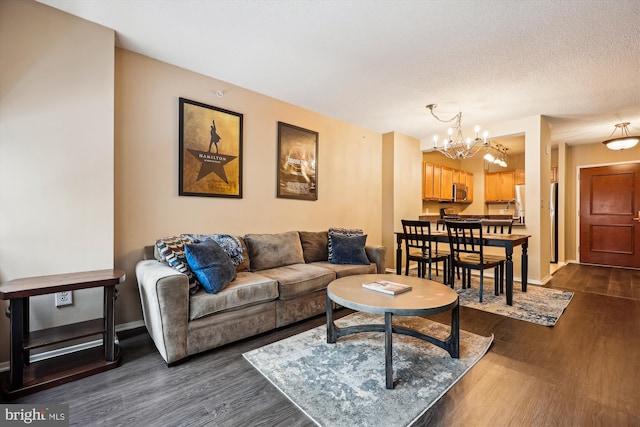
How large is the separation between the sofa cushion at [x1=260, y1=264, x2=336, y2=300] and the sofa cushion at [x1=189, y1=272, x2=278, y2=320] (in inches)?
3.7

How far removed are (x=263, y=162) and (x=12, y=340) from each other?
260 cm

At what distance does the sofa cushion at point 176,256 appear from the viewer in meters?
2.18

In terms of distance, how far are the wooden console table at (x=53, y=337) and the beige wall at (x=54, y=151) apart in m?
0.19

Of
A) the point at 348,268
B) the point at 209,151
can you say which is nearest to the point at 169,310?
the point at 209,151

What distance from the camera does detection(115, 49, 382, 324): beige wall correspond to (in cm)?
258

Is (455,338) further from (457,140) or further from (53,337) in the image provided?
(457,140)

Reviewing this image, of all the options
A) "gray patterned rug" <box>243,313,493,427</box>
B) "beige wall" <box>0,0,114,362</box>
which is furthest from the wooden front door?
"beige wall" <box>0,0,114,362</box>

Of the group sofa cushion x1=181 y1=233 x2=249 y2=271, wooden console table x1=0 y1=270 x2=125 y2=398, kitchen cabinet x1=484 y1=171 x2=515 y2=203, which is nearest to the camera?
wooden console table x1=0 y1=270 x2=125 y2=398

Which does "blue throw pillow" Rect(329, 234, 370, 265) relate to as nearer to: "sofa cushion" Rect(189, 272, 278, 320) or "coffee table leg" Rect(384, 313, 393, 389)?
"sofa cushion" Rect(189, 272, 278, 320)

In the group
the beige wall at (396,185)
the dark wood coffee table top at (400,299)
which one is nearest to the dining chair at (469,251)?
the beige wall at (396,185)

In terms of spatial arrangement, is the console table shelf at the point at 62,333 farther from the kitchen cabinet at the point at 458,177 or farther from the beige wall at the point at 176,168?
the kitchen cabinet at the point at 458,177

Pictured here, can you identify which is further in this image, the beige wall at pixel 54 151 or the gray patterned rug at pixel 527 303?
the gray patterned rug at pixel 527 303

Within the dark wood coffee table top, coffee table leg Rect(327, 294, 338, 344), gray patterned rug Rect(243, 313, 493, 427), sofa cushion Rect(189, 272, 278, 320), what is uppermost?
the dark wood coffee table top

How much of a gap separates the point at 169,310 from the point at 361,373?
4.51 ft
